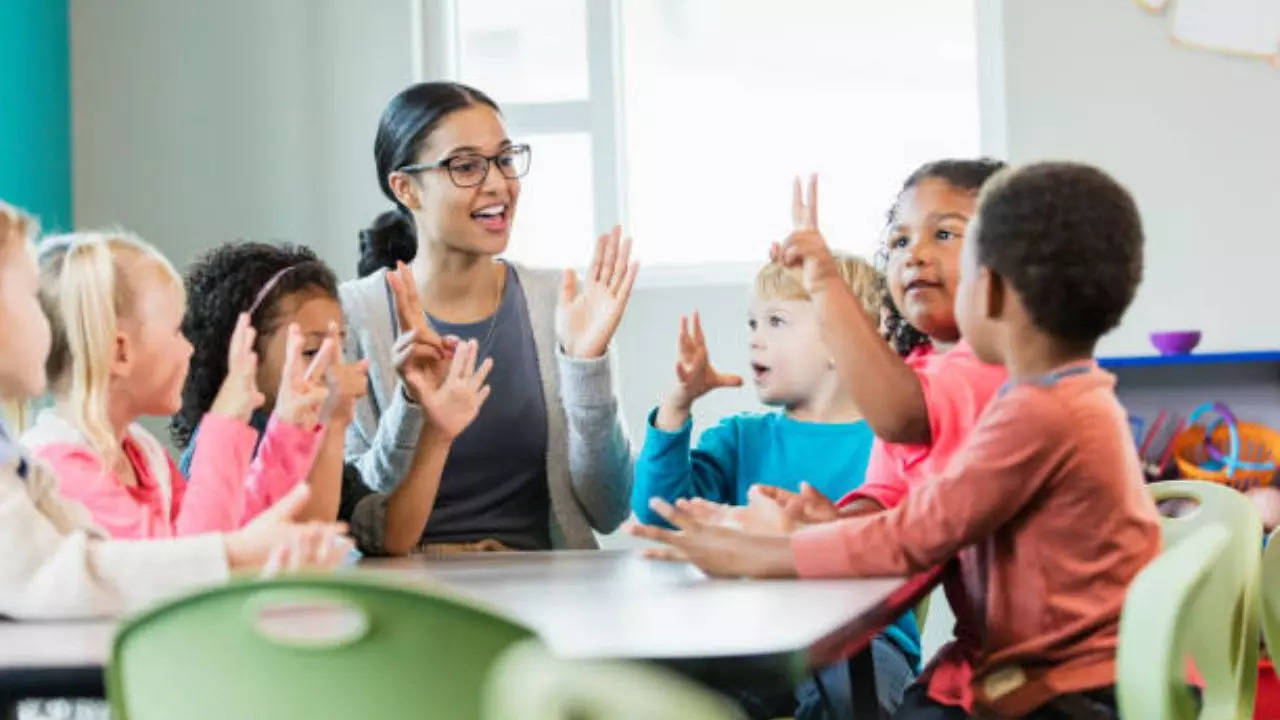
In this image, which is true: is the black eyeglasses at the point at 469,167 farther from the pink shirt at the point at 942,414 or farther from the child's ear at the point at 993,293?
the child's ear at the point at 993,293

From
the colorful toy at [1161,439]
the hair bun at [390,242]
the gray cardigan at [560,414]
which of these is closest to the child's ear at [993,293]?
the gray cardigan at [560,414]

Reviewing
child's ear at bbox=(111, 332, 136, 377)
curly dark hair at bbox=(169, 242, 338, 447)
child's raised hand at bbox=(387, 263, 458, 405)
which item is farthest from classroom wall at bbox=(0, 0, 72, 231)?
child's ear at bbox=(111, 332, 136, 377)

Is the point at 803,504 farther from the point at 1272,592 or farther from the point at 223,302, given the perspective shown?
the point at 223,302

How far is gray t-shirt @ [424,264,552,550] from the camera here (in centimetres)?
248

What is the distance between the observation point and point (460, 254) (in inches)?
103

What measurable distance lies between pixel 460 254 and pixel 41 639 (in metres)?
1.31

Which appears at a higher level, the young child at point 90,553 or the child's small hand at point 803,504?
the young child at point 90,553

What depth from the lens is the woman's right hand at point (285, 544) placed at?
150 cm

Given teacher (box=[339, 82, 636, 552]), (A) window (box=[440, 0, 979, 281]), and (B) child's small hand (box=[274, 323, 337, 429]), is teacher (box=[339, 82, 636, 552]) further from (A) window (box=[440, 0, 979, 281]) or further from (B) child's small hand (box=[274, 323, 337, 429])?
(A) window (box=[440, 0, 979, 281])

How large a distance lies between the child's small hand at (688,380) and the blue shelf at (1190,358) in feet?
6.67

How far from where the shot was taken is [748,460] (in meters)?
2.65

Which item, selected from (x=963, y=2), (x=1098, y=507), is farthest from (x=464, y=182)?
(x=963, y=2)

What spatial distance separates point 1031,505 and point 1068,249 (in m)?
0.27

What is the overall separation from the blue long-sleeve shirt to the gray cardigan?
55mm
